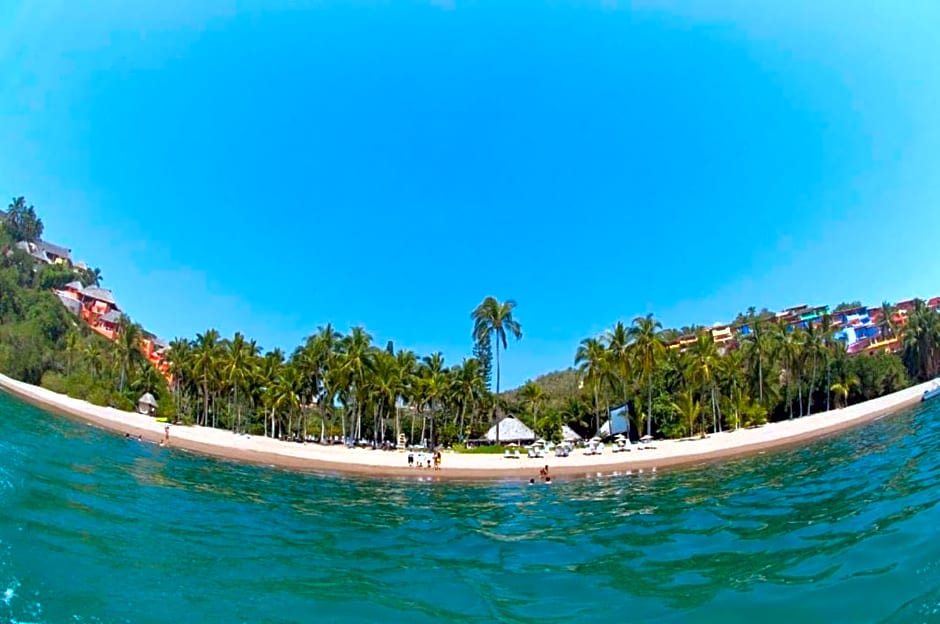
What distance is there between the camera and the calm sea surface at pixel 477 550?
28.7 feet

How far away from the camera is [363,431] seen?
73.0m

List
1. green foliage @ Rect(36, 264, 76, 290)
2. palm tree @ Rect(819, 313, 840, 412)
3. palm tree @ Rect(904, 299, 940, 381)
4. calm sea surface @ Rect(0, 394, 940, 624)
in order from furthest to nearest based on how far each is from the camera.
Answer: green foliage @ Rect(36, 264, 76, 290)
palm tree @ Rect(904, 299, 940, 381)
palm tree @ Rect(819, 313, 840, 412)
calm sea surface @ Rect(0, 394, 940, 624)

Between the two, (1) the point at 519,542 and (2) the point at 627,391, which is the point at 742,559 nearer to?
(1) the point at 519,542

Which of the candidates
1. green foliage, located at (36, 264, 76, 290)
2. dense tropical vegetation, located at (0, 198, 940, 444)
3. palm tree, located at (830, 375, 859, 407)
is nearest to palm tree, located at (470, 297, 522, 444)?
dense tropical vegetation, located at (0, 198, 940, 444)

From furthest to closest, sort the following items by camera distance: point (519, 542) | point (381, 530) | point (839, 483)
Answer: point (839, 483) < point (381, 530) < point (519, 542)

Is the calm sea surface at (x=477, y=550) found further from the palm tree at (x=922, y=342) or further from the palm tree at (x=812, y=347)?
the palm tree at (x=922, y=342)

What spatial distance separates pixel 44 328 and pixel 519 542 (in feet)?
333

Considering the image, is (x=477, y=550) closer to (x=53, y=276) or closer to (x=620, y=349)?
(x=620, y=349)

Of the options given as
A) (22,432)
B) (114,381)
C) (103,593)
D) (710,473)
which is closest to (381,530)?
(103,593)

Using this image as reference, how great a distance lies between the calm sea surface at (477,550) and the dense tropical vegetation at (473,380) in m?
35.5

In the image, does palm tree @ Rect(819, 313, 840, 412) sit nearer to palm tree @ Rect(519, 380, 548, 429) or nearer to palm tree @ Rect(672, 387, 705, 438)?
palm tree @ Rect(672, 387, 705, 438)

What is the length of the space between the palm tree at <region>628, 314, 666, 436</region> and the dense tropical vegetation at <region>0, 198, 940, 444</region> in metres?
0.15

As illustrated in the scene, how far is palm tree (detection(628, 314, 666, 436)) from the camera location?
184 ft

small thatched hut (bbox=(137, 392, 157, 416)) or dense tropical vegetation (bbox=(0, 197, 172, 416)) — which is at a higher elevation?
dense tropical vegetation (bbox=(0, 197, 172, 416))
